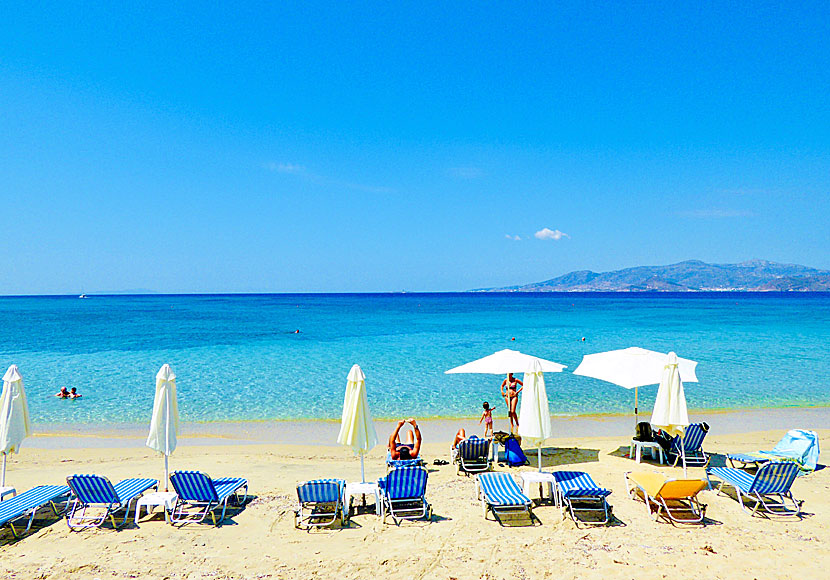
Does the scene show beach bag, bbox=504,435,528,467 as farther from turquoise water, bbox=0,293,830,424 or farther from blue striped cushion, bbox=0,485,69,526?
blue striped cushion, bbox=0,485,69,526

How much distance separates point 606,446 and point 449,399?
7355 millimetres

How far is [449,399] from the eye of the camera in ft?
58.8

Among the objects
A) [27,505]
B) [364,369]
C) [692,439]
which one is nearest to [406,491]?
[27,505]

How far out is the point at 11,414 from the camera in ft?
24.0

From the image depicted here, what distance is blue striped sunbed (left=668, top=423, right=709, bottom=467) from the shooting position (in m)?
9.69

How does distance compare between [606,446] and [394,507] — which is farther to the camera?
[606,446]

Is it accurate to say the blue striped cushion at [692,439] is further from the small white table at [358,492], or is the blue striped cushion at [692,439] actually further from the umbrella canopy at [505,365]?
the small white table at [358,492]

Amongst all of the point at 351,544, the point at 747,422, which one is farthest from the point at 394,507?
the point at 747,422

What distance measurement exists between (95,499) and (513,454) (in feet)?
23.3

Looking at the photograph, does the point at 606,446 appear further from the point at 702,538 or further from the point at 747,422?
the point at 747,422

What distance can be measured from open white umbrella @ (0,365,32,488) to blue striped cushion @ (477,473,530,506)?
23.3ft

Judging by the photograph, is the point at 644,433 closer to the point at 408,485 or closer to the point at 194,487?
the point at 408,485

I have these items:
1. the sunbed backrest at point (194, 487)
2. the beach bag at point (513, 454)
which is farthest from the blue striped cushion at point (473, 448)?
the sunbed backrest at point (194, 487)

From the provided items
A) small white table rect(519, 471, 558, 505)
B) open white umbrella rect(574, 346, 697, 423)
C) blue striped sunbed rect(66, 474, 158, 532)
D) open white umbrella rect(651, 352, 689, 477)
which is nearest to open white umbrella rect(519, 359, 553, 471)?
small white table rect(519, 471, 558, 505)
